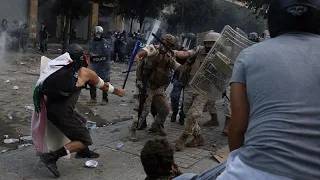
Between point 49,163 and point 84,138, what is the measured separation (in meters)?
0.46

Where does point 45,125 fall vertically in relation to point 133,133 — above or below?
above

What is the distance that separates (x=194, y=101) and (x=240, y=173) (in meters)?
4.09

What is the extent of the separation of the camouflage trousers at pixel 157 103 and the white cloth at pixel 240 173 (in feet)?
14.0

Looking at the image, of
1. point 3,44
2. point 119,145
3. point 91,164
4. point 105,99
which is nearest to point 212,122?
point 119,145

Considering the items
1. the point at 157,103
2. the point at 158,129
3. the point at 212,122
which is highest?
the point at 157,103

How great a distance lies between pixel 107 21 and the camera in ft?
111

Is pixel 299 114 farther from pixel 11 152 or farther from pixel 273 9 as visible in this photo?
pixel 11 152

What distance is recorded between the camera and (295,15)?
5.29ft

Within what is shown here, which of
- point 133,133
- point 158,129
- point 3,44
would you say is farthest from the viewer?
point 3,44

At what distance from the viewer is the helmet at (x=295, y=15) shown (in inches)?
62.3

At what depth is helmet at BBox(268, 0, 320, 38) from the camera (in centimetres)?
158

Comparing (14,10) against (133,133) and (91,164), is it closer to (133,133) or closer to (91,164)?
(133,133)

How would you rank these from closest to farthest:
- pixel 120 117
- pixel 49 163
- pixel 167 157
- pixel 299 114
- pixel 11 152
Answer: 1. pixel 299 114
2. pixel 167 157
3. pixel 49 163
4. pixel 11 152
5. pixel 120 117

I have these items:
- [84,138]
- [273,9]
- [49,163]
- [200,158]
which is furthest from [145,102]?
[273,9]
